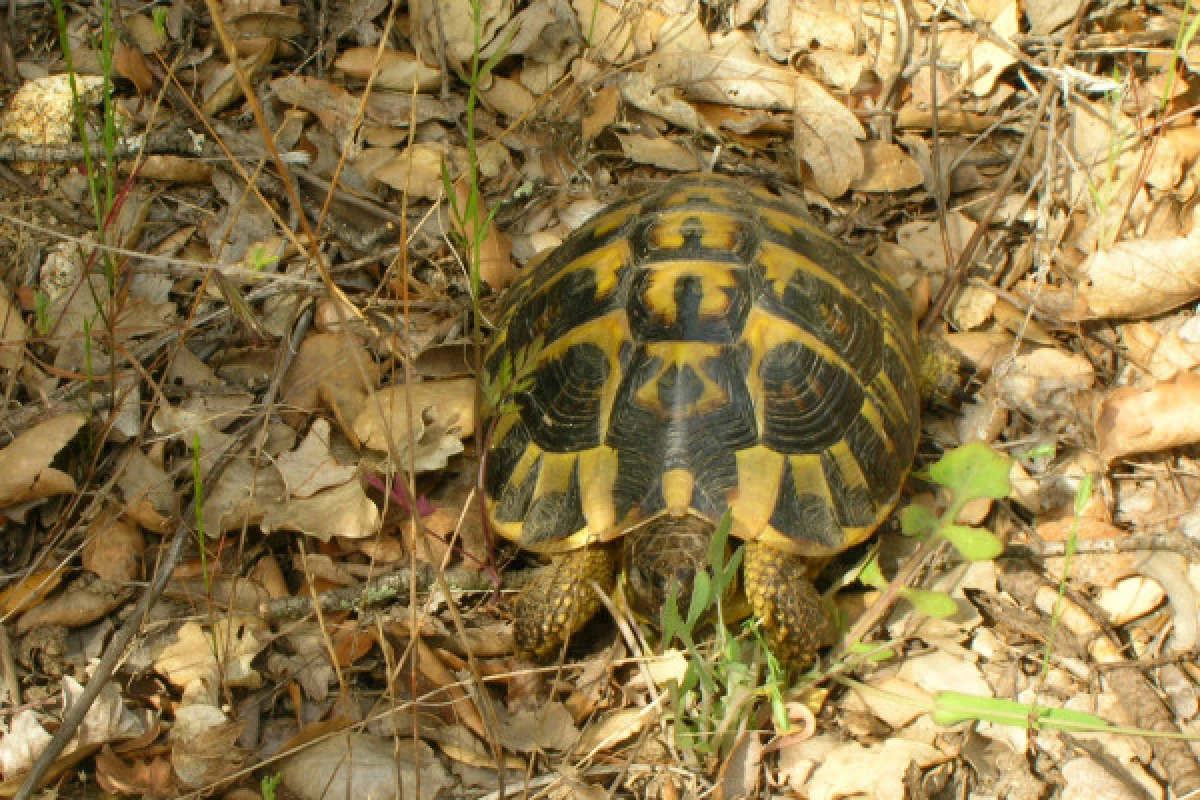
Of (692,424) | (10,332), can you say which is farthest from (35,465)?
(692,424)

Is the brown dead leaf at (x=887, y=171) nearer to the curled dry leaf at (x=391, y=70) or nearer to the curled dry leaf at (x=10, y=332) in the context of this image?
the curled dry leaf at (x=391, y=70)

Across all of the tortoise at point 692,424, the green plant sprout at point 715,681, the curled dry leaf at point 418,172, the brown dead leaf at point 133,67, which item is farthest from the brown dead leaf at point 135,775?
the brown dead leaf at point 133,67

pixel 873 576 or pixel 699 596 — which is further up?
pixel 699 596

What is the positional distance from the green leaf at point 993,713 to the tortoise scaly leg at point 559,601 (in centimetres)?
94

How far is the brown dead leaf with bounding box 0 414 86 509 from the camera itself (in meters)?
2.83

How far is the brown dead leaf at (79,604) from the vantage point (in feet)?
9.09

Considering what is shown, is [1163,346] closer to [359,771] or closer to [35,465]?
[359,771]

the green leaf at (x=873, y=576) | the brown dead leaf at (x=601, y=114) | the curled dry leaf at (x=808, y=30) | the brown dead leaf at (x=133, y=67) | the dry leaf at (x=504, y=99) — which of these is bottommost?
the green leaf at (x=873, y=576)

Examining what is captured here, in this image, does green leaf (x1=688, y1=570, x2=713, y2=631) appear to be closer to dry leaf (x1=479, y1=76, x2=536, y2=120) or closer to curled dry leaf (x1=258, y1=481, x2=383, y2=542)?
curled dry leaf (x1=258, y1=481, x2=383, y2=542)

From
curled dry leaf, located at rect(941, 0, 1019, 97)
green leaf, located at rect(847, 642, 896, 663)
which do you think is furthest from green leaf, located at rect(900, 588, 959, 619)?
curled dry leaf, located at rect(941, 0, 1019, 97)

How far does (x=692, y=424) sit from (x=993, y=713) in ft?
3.15

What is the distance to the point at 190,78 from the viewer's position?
3.92 m

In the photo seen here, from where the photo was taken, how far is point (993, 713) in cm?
223

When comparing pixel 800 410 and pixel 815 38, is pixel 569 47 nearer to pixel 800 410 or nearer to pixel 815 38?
pixel 815 38
